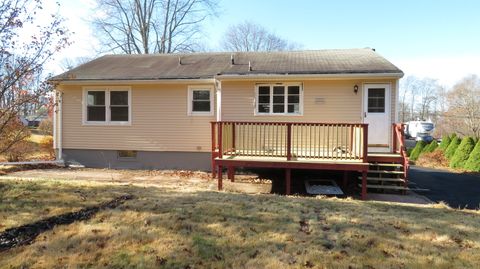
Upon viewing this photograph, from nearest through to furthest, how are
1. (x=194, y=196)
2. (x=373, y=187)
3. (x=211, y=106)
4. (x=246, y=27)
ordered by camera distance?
(x=194, y=196), (x=373, y=187), (x=211, y=106), (x=246, y=27)

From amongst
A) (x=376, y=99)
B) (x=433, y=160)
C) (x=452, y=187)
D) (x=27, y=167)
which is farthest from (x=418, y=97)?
(x=27, y=167)

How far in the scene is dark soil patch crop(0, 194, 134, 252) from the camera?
14.6ft

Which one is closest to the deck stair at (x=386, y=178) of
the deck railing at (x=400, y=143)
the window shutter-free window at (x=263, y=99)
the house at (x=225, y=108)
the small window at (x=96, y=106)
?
the house at (x=225, y=108)

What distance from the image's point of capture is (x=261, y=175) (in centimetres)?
1084

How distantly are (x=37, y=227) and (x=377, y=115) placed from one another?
882 centimetres

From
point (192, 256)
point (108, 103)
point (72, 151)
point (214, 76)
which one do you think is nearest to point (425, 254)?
point (192, 256)

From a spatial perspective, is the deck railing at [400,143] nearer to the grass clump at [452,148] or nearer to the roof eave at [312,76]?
the roof eave at [312,76]

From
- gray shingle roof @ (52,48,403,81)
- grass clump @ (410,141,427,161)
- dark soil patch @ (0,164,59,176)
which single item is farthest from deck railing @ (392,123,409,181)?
grass clump @ (410,141,427,161)

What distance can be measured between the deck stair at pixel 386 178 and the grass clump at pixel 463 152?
8101 mm

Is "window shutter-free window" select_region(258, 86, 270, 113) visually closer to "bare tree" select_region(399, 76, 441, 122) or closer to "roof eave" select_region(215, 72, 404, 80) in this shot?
"roof eave" select_region(215, 72, 404, 80)

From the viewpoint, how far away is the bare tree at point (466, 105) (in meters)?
34.2

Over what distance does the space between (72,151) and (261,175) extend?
21.9 ft

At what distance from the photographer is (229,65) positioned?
492 inches

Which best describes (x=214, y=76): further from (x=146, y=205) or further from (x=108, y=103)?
(x=146, y=205)
